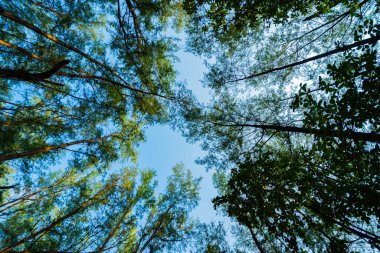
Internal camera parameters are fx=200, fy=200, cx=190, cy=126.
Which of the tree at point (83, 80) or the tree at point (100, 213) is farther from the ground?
the tree at point (83, 80)

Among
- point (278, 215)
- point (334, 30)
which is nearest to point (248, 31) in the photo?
point (334, 30)

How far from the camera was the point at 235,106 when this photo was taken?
8.36 meters

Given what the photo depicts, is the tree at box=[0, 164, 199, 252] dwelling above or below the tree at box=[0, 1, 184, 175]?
below

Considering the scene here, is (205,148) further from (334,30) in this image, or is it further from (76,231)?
(334,30)

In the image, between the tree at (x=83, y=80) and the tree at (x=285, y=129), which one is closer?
the tree at (x=285, y=129)

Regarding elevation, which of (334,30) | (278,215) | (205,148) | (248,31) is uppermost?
(248,31)

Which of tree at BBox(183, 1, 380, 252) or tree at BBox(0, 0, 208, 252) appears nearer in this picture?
tree at BBox(183, 1, 380, 252)

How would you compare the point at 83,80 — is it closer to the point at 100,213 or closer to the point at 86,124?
the point at 86,124

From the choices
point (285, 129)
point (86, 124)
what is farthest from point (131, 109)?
point (285, 129)

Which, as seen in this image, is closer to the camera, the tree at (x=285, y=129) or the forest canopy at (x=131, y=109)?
the tree at (x=285, y=129)

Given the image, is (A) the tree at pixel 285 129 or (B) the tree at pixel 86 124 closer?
(A) the tree at pixel 285 129

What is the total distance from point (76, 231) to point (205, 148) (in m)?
5.97

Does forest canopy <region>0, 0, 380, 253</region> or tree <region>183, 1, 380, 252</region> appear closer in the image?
tree <region>183, 1, 380, 252</region>

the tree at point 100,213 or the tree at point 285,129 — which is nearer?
the tree at point 285,129
